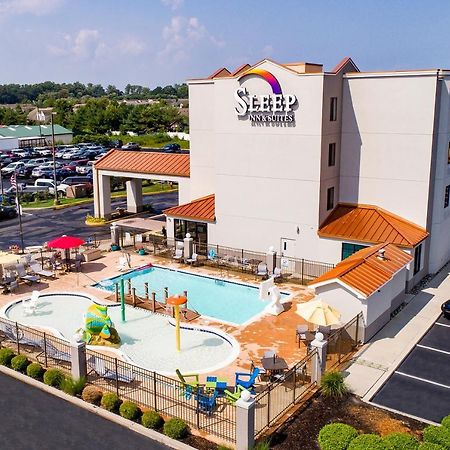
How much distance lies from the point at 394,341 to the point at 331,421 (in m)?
7.61

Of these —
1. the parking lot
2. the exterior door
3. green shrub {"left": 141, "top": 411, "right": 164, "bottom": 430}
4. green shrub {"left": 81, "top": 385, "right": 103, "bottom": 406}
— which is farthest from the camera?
the exterior door

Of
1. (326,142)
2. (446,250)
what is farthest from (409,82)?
(446,250)

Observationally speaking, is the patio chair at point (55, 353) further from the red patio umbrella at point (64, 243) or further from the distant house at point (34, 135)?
the distant house at point (34, 135)

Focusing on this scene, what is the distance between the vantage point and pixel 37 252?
122 feet

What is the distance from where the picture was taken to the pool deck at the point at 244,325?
74.5 feet

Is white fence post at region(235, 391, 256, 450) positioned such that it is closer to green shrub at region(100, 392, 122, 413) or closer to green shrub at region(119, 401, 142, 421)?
green shrub at region(119, 401, 142, 421)

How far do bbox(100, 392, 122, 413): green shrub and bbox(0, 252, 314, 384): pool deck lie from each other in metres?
4.27

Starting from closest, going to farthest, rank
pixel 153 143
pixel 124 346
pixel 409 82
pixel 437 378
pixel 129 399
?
pixel 129 399
pixel 437 378
pixel 124 346
pixel 409 82
pixel 153 143

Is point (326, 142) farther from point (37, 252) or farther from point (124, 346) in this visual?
point (37, 252)

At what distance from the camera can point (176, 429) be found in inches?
661

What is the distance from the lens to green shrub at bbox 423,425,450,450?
49.1 feet

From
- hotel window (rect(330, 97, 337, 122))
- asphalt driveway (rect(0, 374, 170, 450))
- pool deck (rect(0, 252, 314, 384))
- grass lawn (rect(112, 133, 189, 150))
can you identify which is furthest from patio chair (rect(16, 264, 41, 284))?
grass lawn (rect(112, 133, 189, 150))

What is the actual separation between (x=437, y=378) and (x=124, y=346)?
12.9 m

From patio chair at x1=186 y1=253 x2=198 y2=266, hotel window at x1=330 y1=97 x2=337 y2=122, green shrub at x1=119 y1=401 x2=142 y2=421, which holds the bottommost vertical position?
green shrub at x1=119 y1=401 x2=142 y2=421
